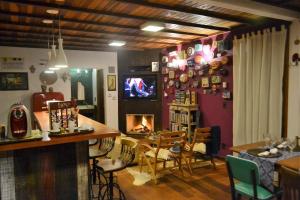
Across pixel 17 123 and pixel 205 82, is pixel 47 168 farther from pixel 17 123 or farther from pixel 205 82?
pixel 205 82

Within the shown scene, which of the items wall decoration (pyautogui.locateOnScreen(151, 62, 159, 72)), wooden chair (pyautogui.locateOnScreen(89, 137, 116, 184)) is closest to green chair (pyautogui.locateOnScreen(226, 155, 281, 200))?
wooden chair (pyautogui.locateOnScreen(89, 137, 116, 184))

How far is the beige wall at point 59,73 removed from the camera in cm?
594

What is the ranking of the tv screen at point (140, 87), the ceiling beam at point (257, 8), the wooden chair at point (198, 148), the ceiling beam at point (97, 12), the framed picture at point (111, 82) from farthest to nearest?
the framed picture at point (111, 82)
the tv screen at point (140, 87)
the wooden chair at point (198, 148)
the ceiling beam at point (97, 12)
the ceiling beam at point (257, 8)

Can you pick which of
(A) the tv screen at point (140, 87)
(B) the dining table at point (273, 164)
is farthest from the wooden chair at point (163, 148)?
(A) the tv screen at point (140, 87)

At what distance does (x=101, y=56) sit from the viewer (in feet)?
23.0

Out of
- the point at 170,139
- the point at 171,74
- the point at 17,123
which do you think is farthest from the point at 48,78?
the point at 17,123

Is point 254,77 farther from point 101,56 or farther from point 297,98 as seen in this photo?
point 101,56

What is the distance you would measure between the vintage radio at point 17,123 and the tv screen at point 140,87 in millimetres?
4886

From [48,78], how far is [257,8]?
16.6ft

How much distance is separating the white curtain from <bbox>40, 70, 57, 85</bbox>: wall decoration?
4384 mm

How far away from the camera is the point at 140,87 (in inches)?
278

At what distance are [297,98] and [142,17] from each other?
2.49 metres

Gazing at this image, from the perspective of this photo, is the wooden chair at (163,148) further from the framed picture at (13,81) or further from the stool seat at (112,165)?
the framed picture at (13,81)

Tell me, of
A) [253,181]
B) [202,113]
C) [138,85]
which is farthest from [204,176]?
[138,85]
